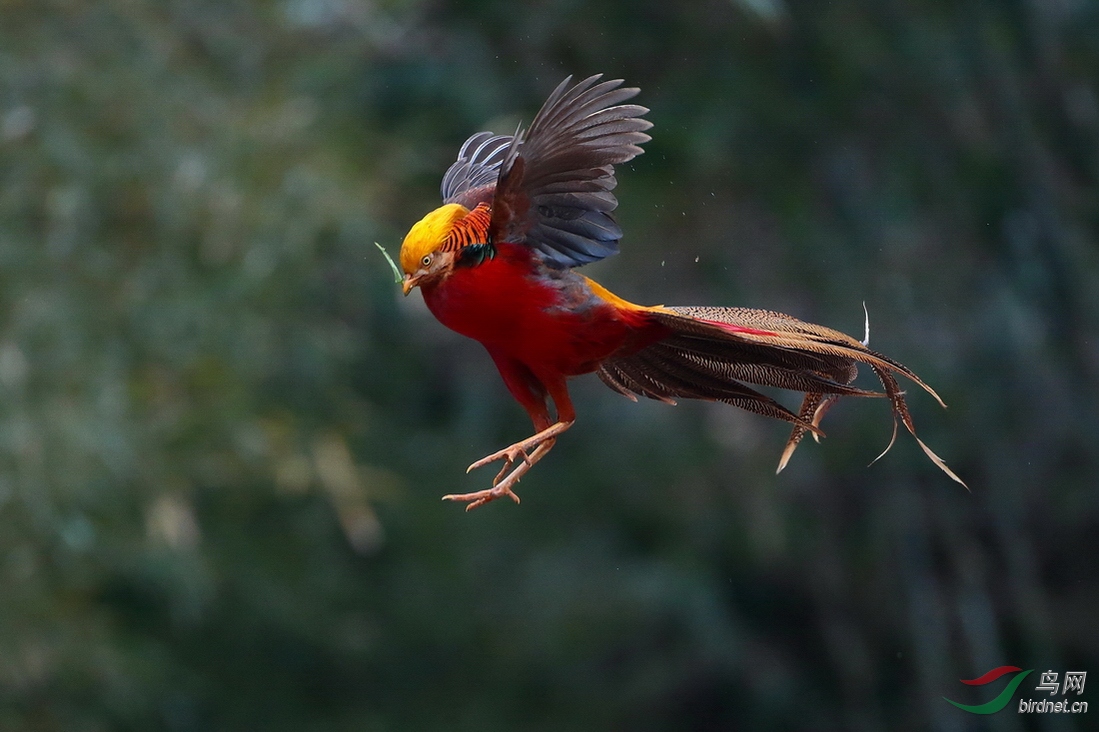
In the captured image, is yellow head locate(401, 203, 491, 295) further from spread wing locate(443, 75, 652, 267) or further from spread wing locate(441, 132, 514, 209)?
spread wing locate(441, 132, 514, 209)

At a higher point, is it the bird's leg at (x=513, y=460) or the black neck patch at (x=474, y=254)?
the black neck patch at (x=474, y=254)

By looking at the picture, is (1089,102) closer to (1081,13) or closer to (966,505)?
(1081,13)

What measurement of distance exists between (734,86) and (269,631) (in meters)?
3.04

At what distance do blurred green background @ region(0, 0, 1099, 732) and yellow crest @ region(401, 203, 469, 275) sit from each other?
2425 millimetres

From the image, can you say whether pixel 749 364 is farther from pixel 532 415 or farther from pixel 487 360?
pixel 487 360

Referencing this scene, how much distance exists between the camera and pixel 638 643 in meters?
5.98

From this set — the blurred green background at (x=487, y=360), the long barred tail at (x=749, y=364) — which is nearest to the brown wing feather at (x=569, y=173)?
the long barred tail at (x=749, y=364)

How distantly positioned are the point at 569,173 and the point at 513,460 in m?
0.27

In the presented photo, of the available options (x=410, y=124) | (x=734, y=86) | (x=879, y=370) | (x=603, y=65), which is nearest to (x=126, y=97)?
(x=410, y=124)

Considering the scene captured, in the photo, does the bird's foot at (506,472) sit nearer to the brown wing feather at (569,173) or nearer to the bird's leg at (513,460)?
the bird's leg at (513,460)

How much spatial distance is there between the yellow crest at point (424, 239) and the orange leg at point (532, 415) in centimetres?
15

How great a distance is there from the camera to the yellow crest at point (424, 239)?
41.8 inches

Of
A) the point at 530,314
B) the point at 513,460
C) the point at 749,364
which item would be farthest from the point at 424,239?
the point at 749,364

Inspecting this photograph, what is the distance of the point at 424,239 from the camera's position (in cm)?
107
